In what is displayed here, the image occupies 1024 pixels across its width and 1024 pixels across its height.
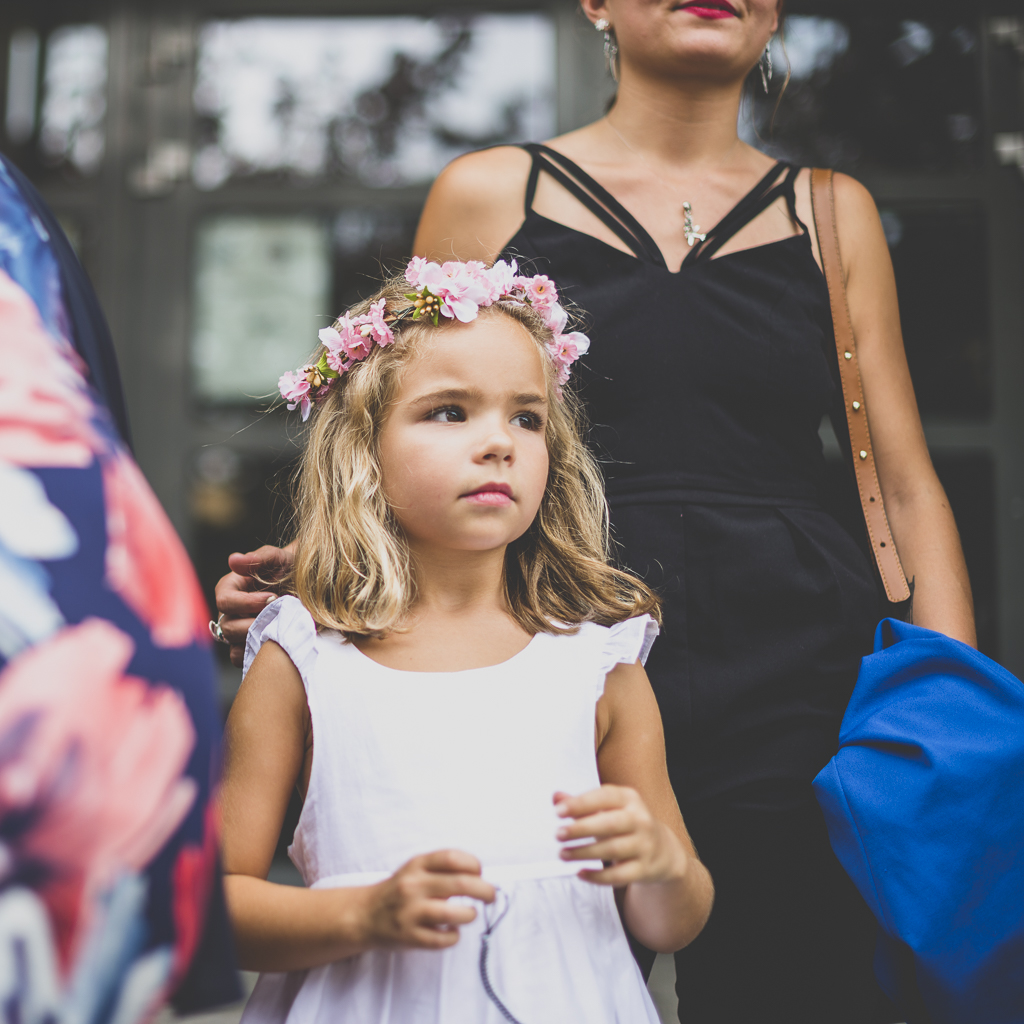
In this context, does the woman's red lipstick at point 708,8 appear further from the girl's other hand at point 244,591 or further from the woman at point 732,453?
the girl's other hand at point 244,591

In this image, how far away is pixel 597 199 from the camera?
5.42 ft

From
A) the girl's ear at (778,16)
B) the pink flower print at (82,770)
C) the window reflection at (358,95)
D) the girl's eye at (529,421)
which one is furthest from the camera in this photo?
the window reflection at (358,95)

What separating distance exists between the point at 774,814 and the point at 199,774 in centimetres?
100

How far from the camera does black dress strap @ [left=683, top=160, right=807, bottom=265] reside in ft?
5.35

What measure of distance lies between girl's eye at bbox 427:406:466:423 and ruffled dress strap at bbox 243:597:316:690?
296 millimetres

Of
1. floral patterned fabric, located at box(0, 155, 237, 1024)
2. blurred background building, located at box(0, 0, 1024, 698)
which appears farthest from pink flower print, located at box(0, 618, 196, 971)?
blurred background building, located at box(0, 0, 1024, 698)

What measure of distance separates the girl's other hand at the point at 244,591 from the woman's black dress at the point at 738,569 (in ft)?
1.63

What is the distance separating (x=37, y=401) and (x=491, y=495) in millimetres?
688

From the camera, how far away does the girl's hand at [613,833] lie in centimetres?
103

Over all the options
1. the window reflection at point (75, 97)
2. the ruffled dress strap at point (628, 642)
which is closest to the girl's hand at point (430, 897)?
the ruffled dress strap at point (628, 642)

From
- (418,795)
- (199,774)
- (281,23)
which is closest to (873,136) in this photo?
(281,23)

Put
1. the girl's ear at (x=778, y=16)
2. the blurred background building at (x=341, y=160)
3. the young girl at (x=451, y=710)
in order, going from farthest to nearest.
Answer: the blurred background building at (x=341, y=160) < the girl's ear at (x=778, y=16) < the young girl at (x=451, y=710)

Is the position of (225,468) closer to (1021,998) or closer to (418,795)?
(418,795)

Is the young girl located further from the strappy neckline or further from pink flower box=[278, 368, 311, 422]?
the strappy neckline
